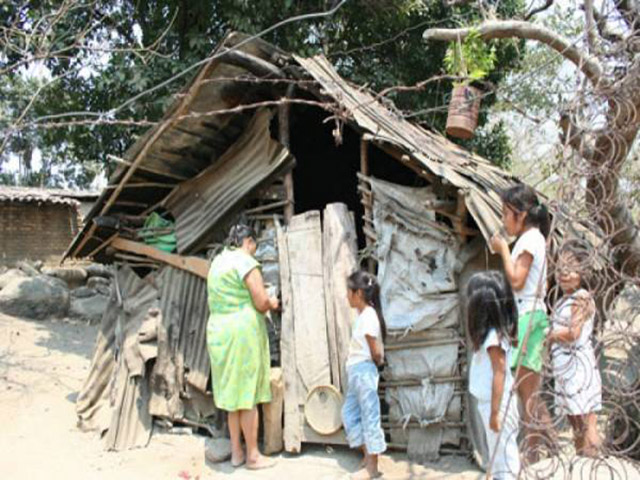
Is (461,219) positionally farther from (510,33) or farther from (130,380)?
(130,380)

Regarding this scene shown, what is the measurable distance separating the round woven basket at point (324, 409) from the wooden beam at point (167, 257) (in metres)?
1.74

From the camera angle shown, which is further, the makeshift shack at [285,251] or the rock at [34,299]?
the rock at [34,299]

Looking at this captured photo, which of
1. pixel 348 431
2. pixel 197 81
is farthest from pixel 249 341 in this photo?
pixel 197 81

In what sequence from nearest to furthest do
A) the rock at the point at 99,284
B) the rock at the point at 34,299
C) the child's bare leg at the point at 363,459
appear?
the child's bare leg at the point at 363,459
the rock at the point at 34,299
the rock at the point at 99,284

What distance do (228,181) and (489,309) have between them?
348 centimetres

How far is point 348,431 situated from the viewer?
520 centimetres

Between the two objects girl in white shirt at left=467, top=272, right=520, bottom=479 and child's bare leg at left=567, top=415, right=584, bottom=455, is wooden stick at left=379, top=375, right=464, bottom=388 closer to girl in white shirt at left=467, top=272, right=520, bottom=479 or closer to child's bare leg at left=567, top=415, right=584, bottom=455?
child's bare leg at left=567, top=415, right=584, bottom=455

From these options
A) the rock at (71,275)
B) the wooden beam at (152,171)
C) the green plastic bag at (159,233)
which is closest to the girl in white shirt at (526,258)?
the wooden beam at (152,171)

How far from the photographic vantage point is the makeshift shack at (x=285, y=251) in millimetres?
5465

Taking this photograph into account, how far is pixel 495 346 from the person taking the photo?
3912 millimetres

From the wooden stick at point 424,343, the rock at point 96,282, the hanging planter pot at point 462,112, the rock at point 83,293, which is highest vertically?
the hanging planter pot at point 462,112

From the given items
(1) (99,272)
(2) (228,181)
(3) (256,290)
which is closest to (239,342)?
(3) (256,290)

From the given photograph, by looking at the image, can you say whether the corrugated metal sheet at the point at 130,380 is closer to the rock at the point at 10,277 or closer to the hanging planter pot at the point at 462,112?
the hanging planter pot at the point at 462,112

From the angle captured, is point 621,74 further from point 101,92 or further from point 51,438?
point 101,92
